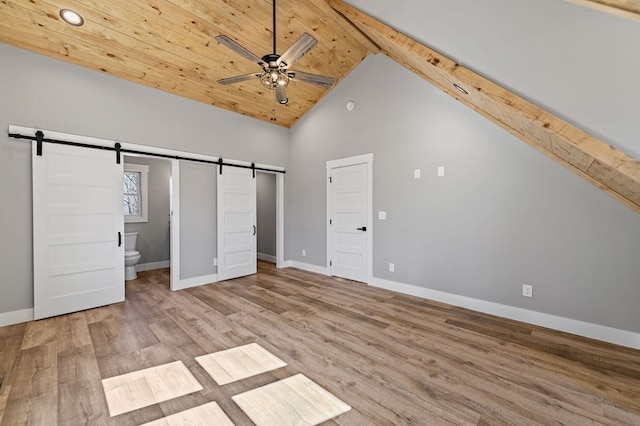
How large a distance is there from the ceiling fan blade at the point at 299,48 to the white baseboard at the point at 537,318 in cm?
340

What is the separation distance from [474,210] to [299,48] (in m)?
2.82

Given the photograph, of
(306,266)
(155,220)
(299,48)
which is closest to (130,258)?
(155,220)

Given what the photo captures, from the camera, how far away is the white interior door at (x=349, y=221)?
15.5ft

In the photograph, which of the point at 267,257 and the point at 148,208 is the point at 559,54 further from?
the point at 148,208

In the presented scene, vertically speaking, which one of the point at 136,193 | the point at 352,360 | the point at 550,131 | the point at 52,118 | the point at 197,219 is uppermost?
the point at 52,118

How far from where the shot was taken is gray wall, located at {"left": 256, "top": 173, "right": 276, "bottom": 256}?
6.78 metres

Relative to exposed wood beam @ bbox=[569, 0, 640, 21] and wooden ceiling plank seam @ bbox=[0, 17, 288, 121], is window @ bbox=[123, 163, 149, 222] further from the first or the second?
exposed wood beam @ bbox=[569, 0, 640, 21]

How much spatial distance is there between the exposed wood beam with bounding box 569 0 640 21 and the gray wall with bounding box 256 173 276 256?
6.05 m

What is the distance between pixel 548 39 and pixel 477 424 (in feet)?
7.25

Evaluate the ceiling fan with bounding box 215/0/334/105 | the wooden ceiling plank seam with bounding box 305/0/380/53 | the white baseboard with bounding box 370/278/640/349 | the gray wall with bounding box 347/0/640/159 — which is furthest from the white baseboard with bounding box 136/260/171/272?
the gray wall with bounding box 347/0/640/159

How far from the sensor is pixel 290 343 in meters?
2.63

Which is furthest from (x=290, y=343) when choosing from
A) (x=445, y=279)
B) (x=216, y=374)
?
(x=445, y=279)

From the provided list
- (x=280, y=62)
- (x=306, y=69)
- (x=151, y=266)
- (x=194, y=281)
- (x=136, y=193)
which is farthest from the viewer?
(x=151, y=266)

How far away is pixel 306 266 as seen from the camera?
5699mm
